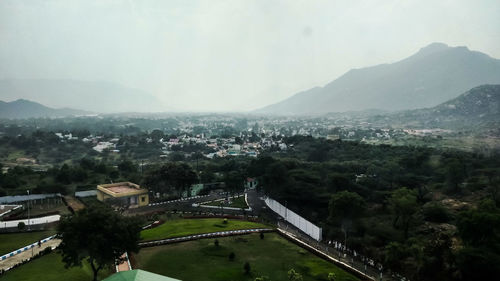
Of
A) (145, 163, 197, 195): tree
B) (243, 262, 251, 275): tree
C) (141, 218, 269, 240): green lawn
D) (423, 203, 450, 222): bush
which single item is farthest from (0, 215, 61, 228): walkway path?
(423, 203, 450, 222): bush

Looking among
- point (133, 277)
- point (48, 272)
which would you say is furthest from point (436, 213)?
point (48, 272)

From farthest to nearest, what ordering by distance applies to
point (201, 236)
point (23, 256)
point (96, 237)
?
point (201, 236)
point (23, 256)
point (96, 237)

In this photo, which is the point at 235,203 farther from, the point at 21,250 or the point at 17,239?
the point at 21,250

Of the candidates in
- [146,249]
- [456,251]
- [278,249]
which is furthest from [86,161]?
[456,251]

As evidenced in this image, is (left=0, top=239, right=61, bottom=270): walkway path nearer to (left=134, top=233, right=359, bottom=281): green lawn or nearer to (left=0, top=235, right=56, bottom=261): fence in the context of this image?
(left=0, top=235, right=56, bottom=261): fence

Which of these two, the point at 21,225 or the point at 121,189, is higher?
the point at 21,225

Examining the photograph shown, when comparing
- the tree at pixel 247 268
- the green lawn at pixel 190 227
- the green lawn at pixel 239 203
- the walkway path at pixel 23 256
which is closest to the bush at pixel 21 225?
the walkway path at pixel 23 256

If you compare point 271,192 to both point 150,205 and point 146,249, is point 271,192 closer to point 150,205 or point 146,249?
point 150,205
